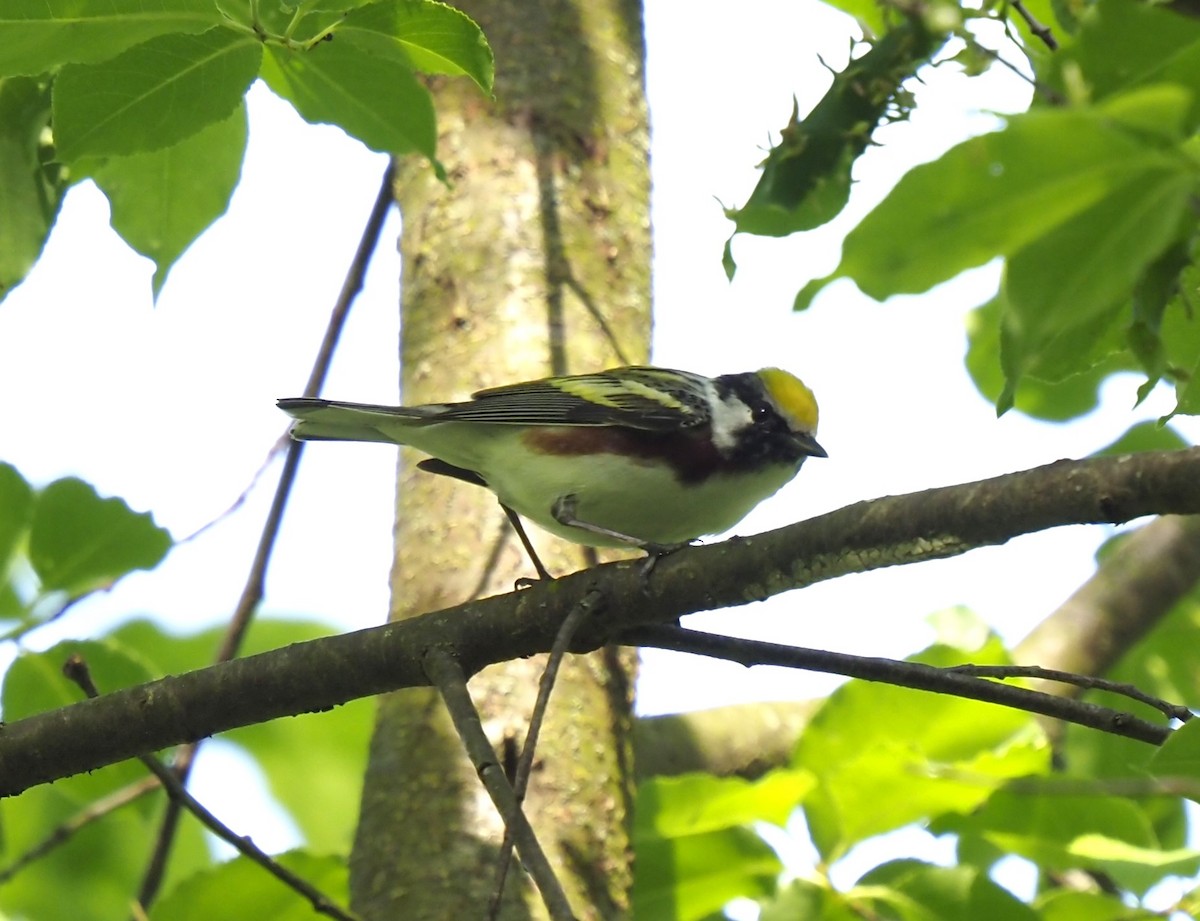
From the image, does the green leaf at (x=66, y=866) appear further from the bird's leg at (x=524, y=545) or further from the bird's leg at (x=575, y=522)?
the bird's leg at (x=575, y=522)

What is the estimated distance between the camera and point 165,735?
2.31m

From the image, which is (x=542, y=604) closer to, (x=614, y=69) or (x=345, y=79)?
(x=345, y=79)

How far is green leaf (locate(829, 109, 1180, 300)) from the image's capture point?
109 cm

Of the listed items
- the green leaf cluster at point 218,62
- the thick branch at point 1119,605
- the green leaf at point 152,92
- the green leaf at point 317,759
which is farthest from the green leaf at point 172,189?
the thick branch at point 1119,605

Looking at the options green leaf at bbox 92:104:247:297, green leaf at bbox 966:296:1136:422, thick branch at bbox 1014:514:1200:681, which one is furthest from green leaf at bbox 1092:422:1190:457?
green leaf at bbox 92:104:247:297

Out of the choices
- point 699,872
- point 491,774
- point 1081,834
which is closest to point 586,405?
point 699,872

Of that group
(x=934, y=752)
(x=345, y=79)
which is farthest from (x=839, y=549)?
(x=934, y=752)

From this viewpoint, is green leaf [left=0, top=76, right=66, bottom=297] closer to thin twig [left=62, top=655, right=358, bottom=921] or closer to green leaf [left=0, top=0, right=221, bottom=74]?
green leaf [left=0, top=0, right=221, bottom=74]

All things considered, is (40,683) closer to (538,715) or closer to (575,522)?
(575,522)

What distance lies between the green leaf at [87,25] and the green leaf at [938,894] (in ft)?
6.63

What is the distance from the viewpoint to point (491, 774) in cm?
182

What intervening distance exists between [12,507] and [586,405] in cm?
140

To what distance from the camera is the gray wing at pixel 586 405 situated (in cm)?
344

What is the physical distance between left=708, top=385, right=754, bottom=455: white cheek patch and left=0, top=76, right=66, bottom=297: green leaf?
1.69 m
